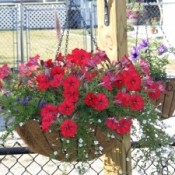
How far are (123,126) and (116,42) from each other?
1.28ft

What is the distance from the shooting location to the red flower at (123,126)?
178cm

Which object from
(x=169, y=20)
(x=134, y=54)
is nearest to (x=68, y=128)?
(x=134, y=54)

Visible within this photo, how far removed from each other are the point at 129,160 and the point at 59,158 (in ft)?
1.11

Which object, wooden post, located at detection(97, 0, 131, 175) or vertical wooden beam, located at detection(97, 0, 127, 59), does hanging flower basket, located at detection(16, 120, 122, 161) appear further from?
vertical wooden beam, located at detection(97, 0, 127, 59)

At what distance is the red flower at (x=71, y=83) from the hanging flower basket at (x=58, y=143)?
5.4 inches

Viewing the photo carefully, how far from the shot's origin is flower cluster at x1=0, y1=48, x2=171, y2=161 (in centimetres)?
179

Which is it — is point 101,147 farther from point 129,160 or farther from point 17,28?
point 17,28

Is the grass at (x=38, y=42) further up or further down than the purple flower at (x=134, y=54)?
further up

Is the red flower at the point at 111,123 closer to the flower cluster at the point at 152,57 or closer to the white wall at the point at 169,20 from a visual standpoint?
the flower cluster at the point at 152,57

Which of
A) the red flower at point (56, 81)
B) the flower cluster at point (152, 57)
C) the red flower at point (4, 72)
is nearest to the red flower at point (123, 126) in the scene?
the red flower at point (56, 81)

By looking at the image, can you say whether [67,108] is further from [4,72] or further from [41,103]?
[4,72]

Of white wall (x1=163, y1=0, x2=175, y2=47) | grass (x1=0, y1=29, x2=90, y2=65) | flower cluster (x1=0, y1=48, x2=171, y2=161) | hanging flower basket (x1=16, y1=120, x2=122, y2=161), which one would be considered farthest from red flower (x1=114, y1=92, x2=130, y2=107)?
grass (x1=0, y1=29, x2=90, y2=65)

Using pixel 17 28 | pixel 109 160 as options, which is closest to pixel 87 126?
pixel 109 160

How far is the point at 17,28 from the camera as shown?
431 inches
